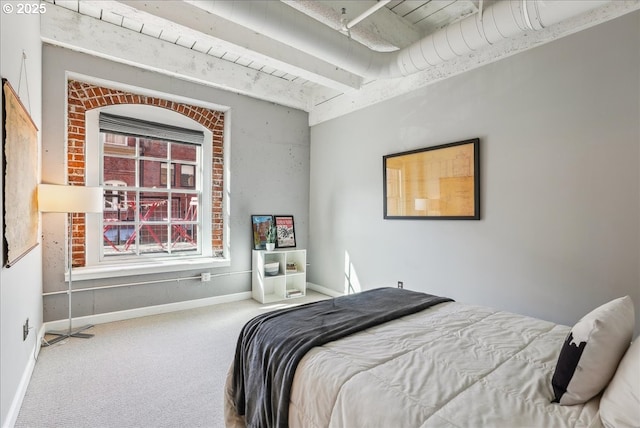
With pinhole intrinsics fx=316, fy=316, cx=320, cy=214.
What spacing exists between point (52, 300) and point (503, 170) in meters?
4.38

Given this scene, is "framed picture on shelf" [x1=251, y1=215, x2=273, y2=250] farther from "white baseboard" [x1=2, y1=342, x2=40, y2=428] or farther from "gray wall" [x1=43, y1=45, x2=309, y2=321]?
"white baseboard" [x1=2, y1=342, x2=40, y2=428]

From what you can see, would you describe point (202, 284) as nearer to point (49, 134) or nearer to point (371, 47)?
point (49, 134)

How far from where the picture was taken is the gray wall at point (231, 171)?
306 cm

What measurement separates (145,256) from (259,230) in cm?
143

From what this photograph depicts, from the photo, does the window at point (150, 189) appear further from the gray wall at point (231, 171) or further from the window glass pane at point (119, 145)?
the gray wall at point (231, 171)

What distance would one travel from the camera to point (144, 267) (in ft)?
11.5

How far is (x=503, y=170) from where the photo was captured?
2.76m

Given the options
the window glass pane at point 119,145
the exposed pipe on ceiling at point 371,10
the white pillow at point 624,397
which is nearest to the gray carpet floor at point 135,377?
the white pillow at point 624,397

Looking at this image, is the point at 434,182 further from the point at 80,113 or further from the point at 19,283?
the point at 80,113

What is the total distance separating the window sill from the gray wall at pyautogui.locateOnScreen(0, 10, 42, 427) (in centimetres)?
42

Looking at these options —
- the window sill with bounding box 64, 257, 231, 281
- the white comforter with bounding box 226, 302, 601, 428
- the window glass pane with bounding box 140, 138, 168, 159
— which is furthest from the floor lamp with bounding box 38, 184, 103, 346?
the white comforter with bounding box 226, 302, 601, 428

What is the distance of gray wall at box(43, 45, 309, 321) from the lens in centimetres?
306

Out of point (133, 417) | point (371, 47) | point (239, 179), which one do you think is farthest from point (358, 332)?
point (239, 179)

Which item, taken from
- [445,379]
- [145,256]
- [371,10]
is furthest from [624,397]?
[145,256]
